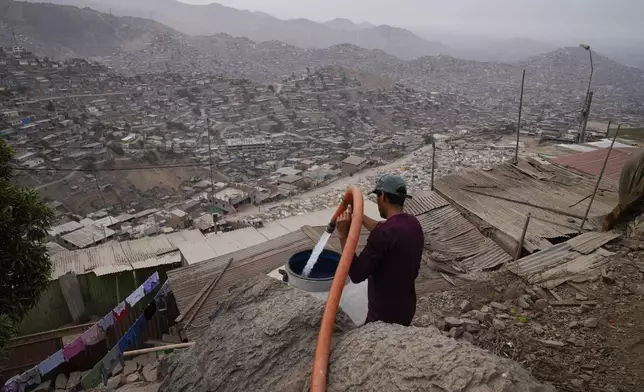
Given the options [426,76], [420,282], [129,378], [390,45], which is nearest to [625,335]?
[420,282]

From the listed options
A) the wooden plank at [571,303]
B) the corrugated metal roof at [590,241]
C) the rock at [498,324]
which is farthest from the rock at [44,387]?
the corrugated metal roof at [590,241]

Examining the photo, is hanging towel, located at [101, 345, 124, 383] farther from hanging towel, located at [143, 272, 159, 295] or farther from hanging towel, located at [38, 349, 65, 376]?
hanging towel, located at [143, 272, 159, 295]

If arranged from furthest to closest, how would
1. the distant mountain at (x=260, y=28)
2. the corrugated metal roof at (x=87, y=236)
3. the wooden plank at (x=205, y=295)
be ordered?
the distant mountain at (x=260, y=28), the corrugated metal roof at (x=87, y=236), the wooden plank at (x=205, y=295)

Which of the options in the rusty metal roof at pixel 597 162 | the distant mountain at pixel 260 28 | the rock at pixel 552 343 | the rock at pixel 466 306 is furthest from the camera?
the distant mountain at pixel 260 28

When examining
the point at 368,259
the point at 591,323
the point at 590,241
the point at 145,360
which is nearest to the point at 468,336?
the point at 591,323

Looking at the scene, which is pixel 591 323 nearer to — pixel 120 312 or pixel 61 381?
pixel 120 312

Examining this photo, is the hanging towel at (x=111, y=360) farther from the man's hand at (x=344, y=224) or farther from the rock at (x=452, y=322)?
the man's hand at (x=344, y=224)

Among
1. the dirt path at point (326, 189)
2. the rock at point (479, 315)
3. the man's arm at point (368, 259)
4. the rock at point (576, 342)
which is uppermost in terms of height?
the man's arm at point (368, 259)

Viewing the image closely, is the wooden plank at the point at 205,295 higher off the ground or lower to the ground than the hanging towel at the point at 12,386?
higher
